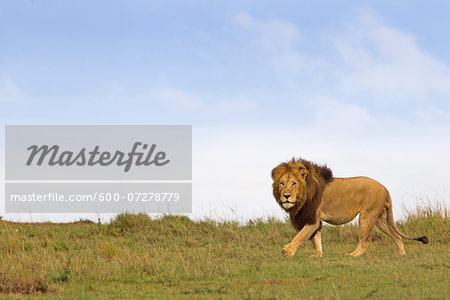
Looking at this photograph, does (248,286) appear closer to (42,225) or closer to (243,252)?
(243,252)

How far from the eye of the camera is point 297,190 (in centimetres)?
1200

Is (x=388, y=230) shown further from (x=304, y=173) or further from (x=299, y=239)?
(x=304, y=173)

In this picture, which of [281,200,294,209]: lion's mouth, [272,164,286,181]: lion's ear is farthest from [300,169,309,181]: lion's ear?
[281,200,294,209]: lion's mouth

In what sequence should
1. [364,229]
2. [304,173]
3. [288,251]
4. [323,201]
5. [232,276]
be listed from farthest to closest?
[364,229], [323,201], [304,173], [288,251], [232,276]

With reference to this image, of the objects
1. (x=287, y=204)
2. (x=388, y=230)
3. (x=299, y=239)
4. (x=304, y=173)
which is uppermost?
(x=304, y=173)

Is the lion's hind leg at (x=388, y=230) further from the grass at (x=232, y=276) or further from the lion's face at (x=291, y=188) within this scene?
the lion's face at (x=291, y=188)

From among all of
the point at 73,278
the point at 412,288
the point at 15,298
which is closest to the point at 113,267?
the point at 73,278

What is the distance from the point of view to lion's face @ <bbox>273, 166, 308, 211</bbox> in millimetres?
11938

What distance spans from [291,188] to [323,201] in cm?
101

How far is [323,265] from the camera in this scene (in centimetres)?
1073

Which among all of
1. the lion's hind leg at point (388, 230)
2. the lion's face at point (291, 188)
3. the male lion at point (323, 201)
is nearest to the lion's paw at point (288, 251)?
the male lion at point (323, 201)

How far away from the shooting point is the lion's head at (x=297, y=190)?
12.0 metres

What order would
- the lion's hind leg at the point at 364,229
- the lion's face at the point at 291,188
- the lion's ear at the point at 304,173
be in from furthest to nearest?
the lion's hind leg at the point at 364,229 → the lion's ear at the point at 304,173 → the lion's face at the point at 291,188

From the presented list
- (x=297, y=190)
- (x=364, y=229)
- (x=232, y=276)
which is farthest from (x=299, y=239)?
A: (x=232, y=276)
